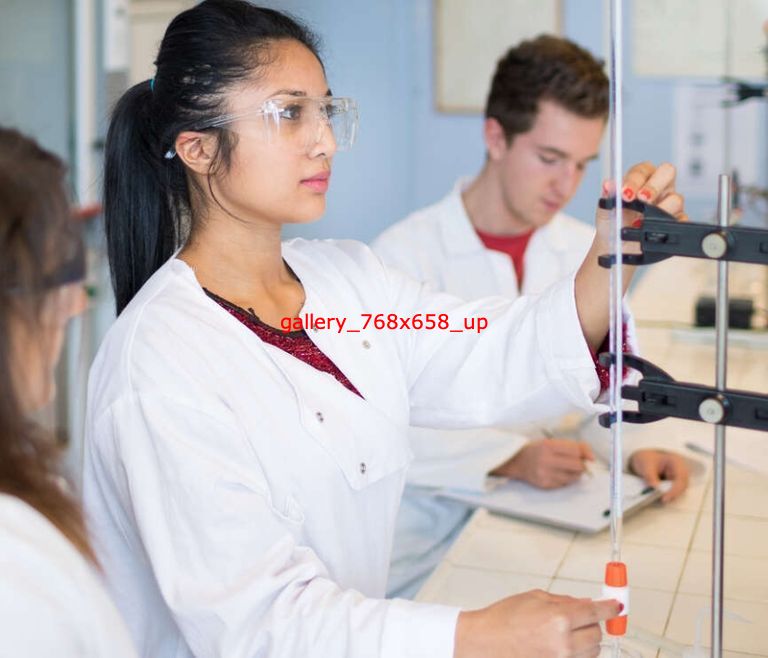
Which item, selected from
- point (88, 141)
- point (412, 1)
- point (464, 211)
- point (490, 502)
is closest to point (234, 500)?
point (490, 502)

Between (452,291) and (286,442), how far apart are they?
1.17 metres

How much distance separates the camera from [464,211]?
2449 millimetres

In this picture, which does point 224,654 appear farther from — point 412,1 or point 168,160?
point 412,1

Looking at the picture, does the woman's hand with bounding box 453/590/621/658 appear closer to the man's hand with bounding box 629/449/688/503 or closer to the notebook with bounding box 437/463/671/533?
the notebook with bounding box 437/463/671/533

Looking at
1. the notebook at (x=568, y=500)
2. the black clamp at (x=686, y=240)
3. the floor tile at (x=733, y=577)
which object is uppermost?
the black clamp at (x=686, y=240)

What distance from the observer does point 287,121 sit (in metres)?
1.34

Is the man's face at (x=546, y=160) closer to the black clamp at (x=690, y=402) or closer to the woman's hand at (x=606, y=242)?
the woman's hand at (x=606, y=242)

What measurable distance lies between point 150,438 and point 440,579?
570 millimetres

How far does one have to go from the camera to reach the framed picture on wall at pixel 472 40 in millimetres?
4914

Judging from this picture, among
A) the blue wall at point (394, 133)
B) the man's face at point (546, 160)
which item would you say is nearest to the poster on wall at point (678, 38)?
the blue wall at point (394, 133)

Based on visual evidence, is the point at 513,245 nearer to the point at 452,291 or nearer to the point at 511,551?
the point at 452,291

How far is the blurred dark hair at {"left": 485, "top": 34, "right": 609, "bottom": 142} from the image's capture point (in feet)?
7.68

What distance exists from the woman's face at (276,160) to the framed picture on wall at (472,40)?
12.1 ft

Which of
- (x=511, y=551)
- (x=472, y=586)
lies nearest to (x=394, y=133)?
(x=511, y=551)
